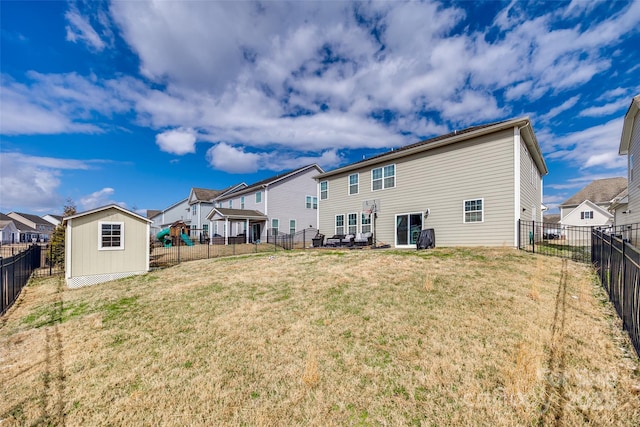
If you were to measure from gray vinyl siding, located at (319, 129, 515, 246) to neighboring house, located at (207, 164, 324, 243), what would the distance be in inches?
462

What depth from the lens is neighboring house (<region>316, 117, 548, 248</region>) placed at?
12016 millimetres

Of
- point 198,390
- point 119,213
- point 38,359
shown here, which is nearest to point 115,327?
point 38,359

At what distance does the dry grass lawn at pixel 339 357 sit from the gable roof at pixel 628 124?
7.94m

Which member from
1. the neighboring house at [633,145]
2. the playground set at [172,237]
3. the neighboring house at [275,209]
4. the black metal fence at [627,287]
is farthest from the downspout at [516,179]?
the playground set at [172,237]

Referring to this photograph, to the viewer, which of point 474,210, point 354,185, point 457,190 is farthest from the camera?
point 354,185

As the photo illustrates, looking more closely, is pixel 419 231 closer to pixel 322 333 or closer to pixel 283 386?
pixel 322 333

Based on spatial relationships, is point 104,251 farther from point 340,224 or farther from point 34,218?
point 34,218

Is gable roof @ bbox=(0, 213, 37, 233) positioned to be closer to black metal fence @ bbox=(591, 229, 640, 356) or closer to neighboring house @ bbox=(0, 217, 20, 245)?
neighboring house @ bbox=(0, 217, 20, 245)

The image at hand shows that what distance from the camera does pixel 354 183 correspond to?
18.6m

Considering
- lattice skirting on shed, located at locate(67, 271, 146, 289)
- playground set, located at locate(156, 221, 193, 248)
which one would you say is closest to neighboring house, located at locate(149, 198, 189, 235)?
playground set, located at locate(156, 221, 193, 248)

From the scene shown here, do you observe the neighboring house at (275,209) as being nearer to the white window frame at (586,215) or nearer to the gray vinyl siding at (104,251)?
the gray vinyl siding at (104,251)

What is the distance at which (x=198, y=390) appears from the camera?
3764 millimetres

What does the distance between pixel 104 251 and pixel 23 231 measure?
63383 mm

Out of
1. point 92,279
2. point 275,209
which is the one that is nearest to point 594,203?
point 275,209
